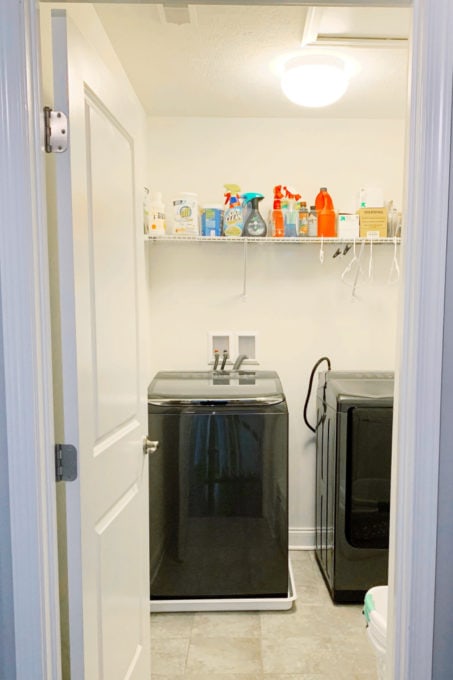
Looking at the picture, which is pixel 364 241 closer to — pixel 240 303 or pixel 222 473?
pixel 240 303

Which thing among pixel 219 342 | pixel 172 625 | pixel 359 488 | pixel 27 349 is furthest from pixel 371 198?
pixel 172 625

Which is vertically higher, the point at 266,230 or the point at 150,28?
the point at 150,28

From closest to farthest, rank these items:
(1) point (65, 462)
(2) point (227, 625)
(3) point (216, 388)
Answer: (1) point (65, 462) < (2) point (227, 625) < (3) point (216, 388)

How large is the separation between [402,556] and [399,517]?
0.08m

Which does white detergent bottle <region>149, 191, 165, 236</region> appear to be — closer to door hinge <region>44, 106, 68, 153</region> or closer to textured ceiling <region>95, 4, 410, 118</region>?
textured ceiling <region>95, 4, 410, 118</region>

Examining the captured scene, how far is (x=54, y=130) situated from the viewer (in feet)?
3.28

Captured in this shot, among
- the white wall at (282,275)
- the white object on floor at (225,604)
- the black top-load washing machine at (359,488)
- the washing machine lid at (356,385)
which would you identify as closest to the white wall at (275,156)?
the white wall at (282,275)

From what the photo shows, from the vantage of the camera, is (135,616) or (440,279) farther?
(135,616)

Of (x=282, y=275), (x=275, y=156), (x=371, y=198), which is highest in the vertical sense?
(x=275, y=156)

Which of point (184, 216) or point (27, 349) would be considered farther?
point (184, 216)

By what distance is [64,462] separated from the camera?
106 centimetres

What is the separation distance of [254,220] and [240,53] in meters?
0.82

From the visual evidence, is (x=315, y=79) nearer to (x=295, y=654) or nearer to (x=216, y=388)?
(x=216, y=388)

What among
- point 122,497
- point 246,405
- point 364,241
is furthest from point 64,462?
point 364,241
